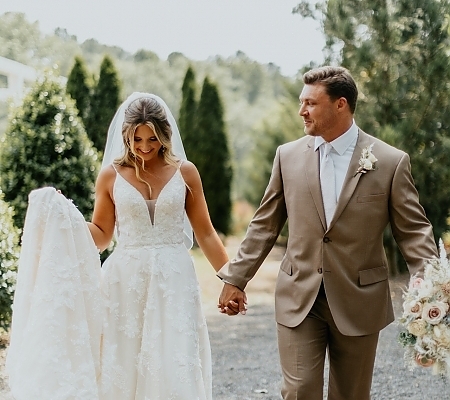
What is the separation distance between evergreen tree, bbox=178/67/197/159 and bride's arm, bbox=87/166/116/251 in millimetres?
12943

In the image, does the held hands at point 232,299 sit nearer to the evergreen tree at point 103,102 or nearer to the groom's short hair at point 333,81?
the groom's short hair at point 333,81

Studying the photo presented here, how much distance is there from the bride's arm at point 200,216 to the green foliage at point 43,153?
3.92 m

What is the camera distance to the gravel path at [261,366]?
5.70m

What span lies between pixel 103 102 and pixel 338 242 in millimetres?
11320

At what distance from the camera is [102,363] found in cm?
383

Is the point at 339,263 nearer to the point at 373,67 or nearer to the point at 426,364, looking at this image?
the point at 426,364

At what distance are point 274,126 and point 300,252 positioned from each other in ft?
46.5

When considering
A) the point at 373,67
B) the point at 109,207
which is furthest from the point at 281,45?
the point at 109,207

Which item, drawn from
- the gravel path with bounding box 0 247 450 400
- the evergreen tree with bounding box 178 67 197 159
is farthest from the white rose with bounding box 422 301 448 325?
the evergreen tree with bounding box 178 67 197 159

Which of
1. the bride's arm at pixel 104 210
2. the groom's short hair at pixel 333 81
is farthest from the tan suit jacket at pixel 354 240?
the bride's arm at pixel 104 210

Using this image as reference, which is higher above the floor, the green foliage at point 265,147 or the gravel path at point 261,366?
the green foliage at point 265,147

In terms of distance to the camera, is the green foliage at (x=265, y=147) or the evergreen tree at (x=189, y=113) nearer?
the green foliage at (x=265, y=147)

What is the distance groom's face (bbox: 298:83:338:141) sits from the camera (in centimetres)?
361

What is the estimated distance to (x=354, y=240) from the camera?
353 cm
